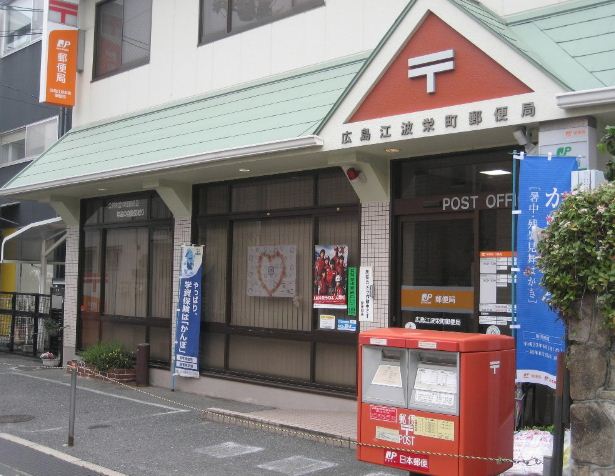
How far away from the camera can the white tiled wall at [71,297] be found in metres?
15.0

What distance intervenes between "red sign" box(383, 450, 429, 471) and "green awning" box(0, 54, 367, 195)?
4597 millimetres

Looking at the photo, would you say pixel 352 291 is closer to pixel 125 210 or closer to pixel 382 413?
pixel 382 413

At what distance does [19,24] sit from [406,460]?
18.8 m

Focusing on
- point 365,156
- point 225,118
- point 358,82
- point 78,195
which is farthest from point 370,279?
point 78,195

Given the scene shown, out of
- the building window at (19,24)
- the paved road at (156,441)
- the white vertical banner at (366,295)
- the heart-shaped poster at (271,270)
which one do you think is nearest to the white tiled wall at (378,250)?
the white vertical banner at (366,295)

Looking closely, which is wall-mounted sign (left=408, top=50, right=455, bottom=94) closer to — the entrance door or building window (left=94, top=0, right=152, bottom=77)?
the entrance door

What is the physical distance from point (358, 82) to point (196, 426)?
194 inches

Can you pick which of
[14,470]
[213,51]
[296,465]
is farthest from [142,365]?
[296,465]

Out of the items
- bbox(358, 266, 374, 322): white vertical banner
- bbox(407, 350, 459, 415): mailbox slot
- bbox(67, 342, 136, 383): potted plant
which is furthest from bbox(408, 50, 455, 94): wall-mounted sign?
bbox(67, 342, 136, 383): potted plant

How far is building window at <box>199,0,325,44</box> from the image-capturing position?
36.0ft

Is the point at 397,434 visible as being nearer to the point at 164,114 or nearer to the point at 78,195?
the point at 164,114

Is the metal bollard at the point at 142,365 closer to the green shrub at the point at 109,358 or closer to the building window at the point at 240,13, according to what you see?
the green shrub at the point at 109,358

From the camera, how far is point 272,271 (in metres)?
11.0

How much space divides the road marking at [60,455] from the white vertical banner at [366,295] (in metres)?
3.86
